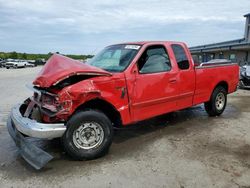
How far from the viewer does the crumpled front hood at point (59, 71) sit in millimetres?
4125

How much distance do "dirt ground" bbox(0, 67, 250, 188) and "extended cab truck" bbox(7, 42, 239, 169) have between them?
10.4 inches

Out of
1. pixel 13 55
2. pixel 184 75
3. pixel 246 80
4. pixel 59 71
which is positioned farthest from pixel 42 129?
pixel 13 55

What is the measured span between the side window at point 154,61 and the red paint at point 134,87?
9 cm

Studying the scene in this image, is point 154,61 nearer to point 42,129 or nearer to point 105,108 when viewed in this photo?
point 105,108

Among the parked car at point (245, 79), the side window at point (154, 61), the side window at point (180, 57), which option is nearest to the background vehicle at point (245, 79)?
the parked car at point (245, 79)

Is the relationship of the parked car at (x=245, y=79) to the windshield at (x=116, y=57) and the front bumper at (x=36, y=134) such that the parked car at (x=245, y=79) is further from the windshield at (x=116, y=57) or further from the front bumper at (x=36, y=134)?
the front bumper at (x=36, y=134)

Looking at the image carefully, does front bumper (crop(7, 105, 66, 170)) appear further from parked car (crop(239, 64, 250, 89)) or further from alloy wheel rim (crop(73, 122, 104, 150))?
parked car (crop(239, 64, 250, 89))

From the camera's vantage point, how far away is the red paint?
4180mm

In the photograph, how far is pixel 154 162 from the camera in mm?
4332

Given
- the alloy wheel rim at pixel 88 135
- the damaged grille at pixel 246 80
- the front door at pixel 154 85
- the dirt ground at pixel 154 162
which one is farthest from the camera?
the damaged grille at pixel 246 80

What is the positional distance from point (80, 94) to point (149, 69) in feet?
5.46

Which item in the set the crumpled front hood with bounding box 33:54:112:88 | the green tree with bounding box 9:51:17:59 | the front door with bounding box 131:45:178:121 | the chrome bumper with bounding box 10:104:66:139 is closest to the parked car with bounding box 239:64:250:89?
the front door with bounding box 131:45:178:121

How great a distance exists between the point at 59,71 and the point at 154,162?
6.83 ft

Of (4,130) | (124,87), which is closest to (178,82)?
(124,87)
